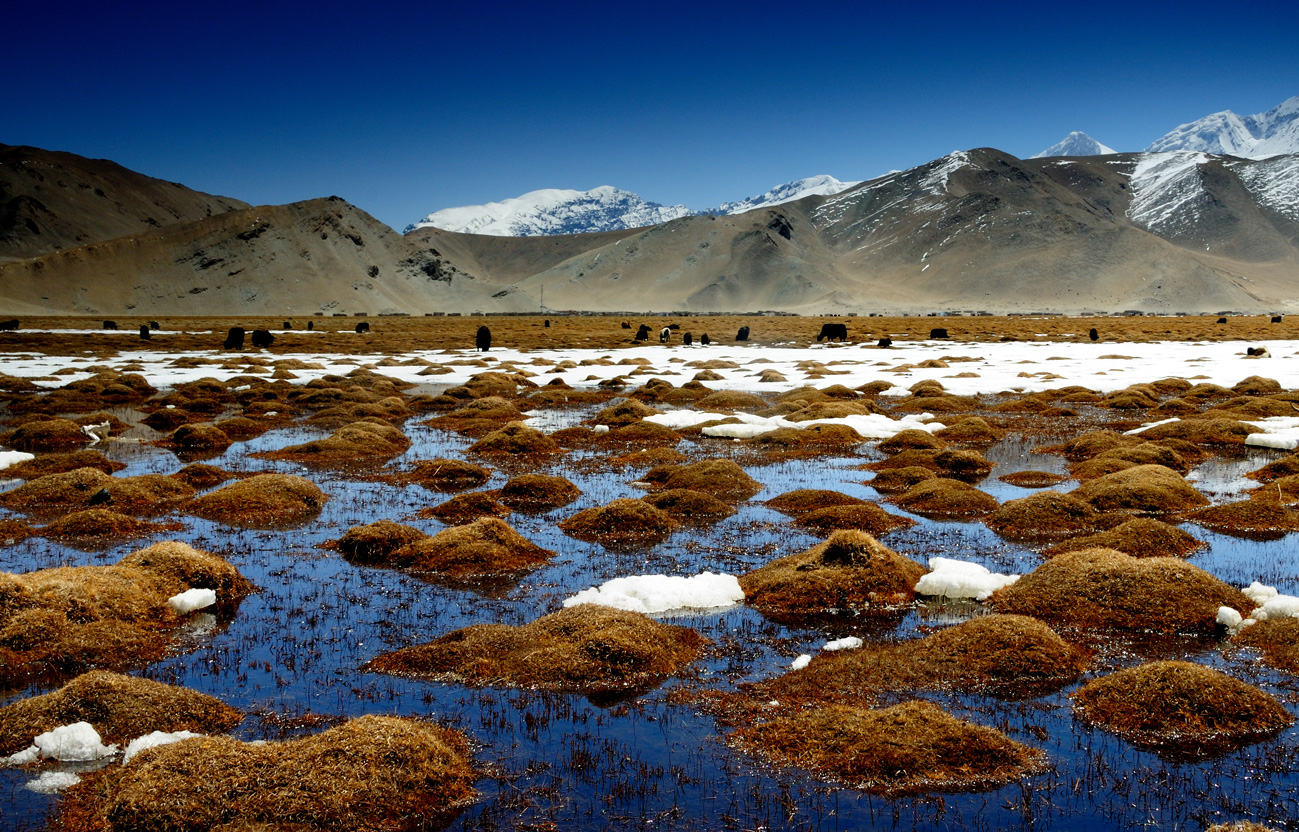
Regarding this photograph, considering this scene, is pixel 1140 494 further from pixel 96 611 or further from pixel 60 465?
pixel 60 465

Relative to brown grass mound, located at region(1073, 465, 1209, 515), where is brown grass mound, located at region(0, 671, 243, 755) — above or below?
below

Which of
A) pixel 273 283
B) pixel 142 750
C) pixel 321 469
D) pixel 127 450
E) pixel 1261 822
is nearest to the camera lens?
pixel 1261 822

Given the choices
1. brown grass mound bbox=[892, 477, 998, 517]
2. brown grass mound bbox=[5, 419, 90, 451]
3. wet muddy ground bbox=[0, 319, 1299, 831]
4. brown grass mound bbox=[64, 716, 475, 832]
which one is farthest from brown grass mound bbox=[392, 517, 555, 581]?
brown grass mound bbox=[5, 419, 90, 451]

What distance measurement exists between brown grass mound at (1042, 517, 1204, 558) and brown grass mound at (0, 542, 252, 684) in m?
13.4

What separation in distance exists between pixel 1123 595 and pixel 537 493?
1190cm

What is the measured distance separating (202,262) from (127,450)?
171525mm

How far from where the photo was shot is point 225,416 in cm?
3469

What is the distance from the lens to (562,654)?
426 inches

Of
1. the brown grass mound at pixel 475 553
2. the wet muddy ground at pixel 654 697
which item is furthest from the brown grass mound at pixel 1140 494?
the brown grass mound at pixel 475 553

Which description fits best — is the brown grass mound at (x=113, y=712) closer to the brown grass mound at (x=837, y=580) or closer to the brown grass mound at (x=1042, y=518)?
the brown grass mound at (x=837, y=580)

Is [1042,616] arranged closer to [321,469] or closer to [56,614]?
[56,614]

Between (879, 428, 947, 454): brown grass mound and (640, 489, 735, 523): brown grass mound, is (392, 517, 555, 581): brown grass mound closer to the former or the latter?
(640, 489, 735, 523): brown grass mound

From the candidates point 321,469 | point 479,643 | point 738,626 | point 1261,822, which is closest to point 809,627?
point 738,626

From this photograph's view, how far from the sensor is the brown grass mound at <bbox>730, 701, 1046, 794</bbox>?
8219 millimetres
